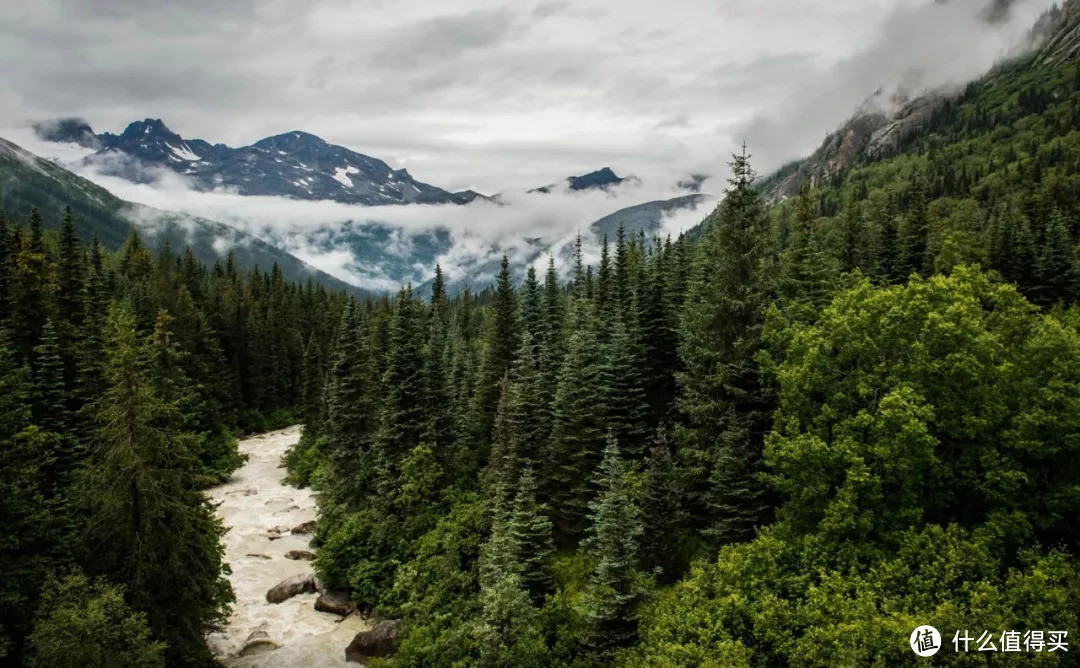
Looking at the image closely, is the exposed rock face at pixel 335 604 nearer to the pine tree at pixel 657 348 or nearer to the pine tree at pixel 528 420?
the pine tree at pixel 528 420

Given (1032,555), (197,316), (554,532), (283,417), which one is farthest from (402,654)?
(283,417)

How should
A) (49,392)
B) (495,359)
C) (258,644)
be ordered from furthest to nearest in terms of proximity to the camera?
(495,359)
(49,392)
(258,644)

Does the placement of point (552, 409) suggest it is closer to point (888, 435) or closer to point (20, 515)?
point (888, 435)

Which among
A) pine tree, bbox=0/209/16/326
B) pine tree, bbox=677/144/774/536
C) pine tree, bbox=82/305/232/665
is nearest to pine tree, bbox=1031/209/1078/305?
pine tree, bbox=677/144/774/536

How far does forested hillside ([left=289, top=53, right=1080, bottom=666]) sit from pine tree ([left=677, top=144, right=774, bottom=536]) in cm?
13

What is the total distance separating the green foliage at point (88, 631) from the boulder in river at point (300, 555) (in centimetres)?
2375

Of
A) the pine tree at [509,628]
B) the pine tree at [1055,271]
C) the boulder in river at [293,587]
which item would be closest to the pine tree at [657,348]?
the pine tree at [509,628]

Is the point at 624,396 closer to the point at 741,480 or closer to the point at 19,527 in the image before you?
the point at 741,480

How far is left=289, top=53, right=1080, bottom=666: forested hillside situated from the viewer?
20.8m

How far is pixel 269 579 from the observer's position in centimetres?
4441

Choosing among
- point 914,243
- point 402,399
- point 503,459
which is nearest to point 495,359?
point 402,399

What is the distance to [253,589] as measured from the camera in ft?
140

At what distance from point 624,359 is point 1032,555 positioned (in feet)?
75.9

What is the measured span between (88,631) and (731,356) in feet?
92.4
